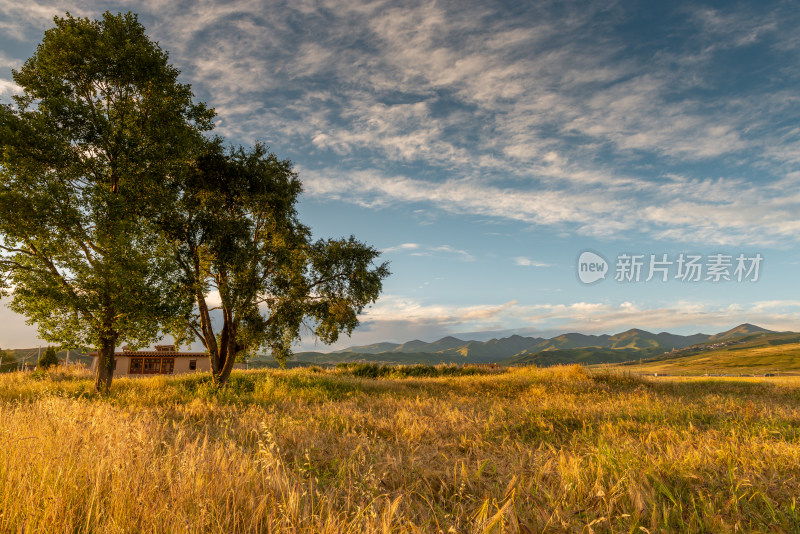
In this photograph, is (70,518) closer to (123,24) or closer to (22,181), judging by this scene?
(22,181)

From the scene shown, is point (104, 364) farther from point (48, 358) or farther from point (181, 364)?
point (181, 364)

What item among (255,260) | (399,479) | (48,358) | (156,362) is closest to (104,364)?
(255,260)

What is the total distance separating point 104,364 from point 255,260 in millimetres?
7530

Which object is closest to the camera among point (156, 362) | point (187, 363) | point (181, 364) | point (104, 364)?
point (104, 364)

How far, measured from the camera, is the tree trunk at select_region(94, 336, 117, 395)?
15.8 m

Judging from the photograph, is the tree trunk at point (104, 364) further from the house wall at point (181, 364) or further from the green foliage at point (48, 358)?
the house wall at point (181, 364)

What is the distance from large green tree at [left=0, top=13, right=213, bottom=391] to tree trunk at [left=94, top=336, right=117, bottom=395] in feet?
0.14

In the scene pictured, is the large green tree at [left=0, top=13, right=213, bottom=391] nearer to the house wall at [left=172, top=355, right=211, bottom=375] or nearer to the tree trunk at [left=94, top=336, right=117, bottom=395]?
the tree trunk at [left=94, top=336, right=117, bottom=395]

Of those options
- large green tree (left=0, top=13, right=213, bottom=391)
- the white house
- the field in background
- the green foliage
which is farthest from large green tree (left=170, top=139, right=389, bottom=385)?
the white house

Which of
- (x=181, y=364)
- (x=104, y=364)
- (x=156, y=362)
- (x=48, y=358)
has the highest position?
(x=104, y=364)

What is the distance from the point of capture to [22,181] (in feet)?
47.8

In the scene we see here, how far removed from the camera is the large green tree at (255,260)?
757 inches

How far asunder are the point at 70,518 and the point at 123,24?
22.0m

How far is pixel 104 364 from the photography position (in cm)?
1628
